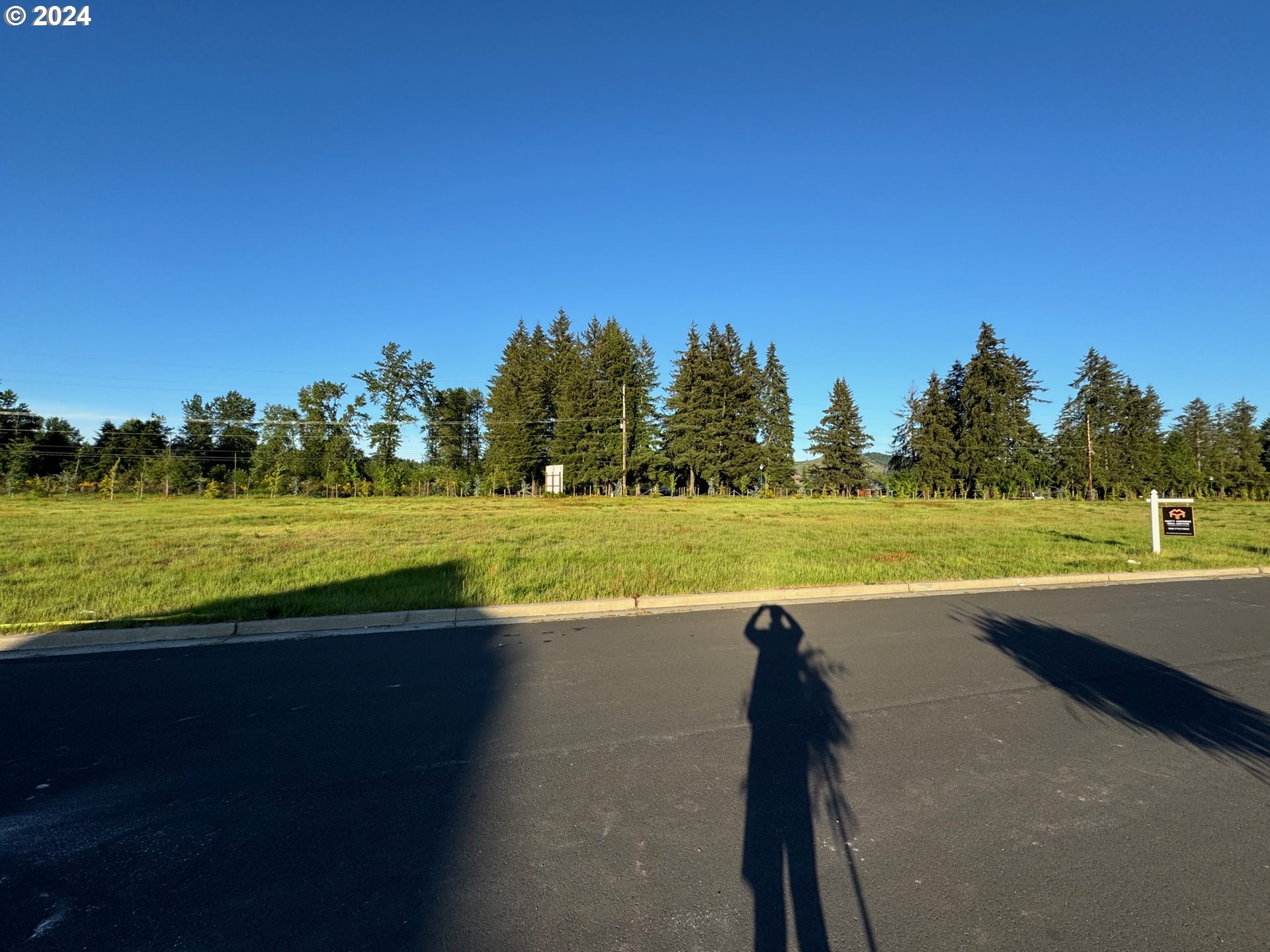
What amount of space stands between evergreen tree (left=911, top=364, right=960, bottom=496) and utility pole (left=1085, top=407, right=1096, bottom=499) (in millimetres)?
12001

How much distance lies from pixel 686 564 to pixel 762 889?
895cm

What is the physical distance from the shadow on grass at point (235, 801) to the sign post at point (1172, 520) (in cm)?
1521

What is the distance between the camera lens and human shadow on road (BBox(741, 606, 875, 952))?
253 centimetres

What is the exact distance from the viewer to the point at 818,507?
A: 127 feet

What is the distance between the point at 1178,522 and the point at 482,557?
15.3 meters

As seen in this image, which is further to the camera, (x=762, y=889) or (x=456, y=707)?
(x=456, y=707)

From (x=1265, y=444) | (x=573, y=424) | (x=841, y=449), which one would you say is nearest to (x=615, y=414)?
(x=573, y=424)

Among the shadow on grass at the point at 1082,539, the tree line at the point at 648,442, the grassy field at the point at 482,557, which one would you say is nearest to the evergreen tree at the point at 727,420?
the tree line at the point at 648,442

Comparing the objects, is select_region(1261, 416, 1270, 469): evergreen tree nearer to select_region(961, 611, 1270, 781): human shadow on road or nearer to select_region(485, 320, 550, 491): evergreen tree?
select_region(485, 320, 550, 491): evergreen tree

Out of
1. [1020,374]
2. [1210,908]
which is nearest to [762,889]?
[1210,908]

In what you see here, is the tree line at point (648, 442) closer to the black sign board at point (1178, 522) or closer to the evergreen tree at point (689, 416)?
the evergreen tree at point (689, 416)

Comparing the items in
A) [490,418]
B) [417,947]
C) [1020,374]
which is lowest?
[417,947]

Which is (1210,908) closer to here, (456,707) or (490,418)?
(456,707)

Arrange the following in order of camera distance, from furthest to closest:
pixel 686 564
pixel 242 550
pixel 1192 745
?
pixel 242 550
pixel 686 564
pixel 1192 745
